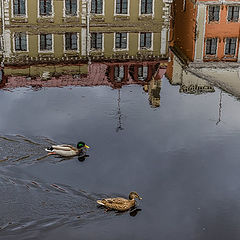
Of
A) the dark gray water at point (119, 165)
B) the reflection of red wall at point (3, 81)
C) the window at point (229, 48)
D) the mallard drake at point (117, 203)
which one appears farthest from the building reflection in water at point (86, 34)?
the mallard drake at point (117, 203)

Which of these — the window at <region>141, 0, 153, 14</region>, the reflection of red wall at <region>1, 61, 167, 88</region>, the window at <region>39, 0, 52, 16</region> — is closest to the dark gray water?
the reflection of red wall at <region>1, 61, 167, 88</region>

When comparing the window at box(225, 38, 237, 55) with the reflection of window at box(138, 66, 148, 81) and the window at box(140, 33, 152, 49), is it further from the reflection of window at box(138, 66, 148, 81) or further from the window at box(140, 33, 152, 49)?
the reflection of window at box(138, 66, 148, 81)

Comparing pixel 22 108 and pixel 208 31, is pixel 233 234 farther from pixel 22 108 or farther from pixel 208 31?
pixel 208 31

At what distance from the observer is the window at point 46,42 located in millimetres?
59719

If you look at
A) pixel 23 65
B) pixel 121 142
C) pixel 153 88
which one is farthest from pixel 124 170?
pixel 23 65

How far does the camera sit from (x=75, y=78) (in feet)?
169

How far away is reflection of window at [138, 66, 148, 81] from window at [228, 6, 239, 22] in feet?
41.3

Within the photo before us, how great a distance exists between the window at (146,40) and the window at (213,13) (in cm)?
719

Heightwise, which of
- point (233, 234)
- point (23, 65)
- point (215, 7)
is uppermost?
Answer: point (215, 7)

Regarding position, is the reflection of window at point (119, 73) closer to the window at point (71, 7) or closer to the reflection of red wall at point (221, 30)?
the window at point (71, 7)

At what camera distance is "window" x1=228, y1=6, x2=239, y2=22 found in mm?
60222

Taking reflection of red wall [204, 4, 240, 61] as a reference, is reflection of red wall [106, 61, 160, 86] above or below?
below

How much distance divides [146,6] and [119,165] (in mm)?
33129

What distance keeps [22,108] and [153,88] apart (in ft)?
41.8
